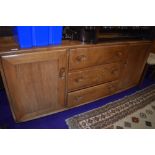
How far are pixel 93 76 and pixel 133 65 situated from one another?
0.62m

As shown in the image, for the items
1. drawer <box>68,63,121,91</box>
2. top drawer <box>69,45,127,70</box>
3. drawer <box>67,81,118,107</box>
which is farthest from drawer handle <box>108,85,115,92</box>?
top drawer <box>69,45,127,70</box>

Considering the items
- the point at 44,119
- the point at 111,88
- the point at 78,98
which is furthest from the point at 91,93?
the point at 44,119

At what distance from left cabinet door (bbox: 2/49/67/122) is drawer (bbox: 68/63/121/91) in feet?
0.33

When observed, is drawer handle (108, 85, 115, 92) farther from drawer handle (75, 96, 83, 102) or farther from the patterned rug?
drawer handle (75, 96, 83, 102)

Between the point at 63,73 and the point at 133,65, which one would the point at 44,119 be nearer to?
the point at 63,73

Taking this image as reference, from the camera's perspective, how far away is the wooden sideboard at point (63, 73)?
937mm

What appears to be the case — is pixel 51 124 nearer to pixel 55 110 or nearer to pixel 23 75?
pixel 55 110

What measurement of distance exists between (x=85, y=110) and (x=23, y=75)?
0.82 meters

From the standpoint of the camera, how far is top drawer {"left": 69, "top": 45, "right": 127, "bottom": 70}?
1086mm

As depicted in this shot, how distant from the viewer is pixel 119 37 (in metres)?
1.28
